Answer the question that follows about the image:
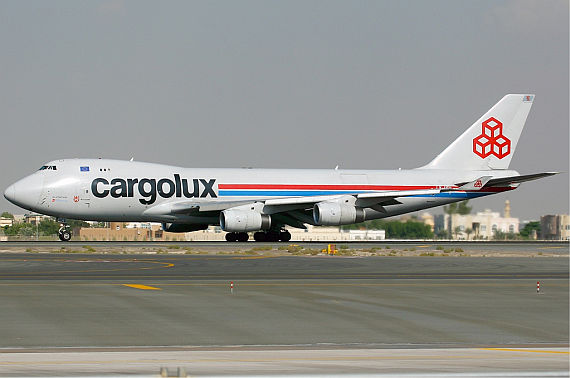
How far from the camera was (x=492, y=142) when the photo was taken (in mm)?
71500

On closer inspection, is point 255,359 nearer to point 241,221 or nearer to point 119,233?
point 241,221

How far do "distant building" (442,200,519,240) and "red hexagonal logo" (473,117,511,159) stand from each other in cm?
655

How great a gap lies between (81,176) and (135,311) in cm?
3799

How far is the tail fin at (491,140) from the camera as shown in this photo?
233 ft

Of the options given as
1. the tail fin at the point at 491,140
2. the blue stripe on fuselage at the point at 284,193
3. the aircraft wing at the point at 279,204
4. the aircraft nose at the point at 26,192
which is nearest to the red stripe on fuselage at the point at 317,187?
the blue stripe on fuselage at the point at 284,193

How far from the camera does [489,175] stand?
71.1m

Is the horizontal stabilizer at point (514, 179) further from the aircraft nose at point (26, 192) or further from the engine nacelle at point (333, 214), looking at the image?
the aircraft nose at point (26, 192)

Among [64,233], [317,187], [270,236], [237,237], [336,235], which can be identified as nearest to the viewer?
[64,233]

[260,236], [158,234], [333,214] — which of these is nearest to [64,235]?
[260,236]

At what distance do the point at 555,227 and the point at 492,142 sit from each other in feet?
75.3

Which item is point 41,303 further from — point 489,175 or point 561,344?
point 489,175

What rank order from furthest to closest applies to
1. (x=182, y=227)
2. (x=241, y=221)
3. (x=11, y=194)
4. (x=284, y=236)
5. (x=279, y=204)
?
(x=284, y=236) → (x=182, y=227) → (x=279, y=204) → (x=11, y=194) → (x=241, y=221)

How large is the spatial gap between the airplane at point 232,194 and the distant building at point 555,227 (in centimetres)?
2104

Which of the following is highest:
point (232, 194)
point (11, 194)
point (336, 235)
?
point (11, 194)
